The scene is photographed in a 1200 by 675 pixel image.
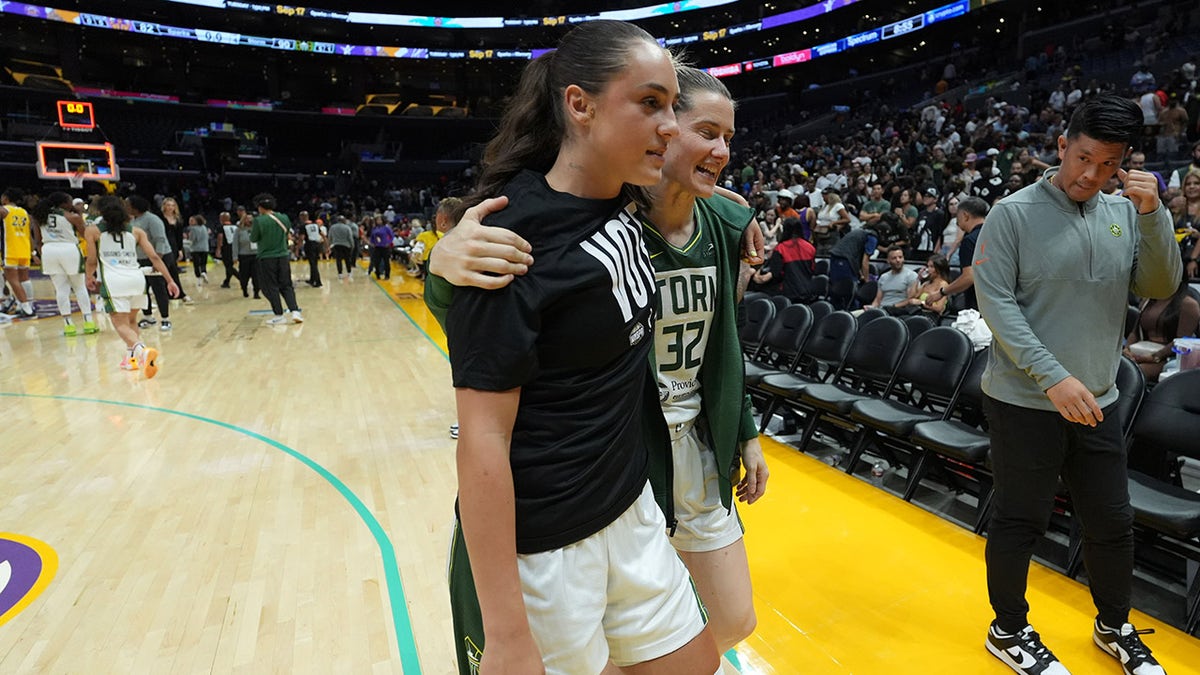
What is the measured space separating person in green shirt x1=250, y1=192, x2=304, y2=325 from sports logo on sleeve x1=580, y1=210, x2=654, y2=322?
7856 mm

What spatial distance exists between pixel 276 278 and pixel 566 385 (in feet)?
29.2

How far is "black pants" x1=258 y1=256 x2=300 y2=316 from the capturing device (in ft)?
28.4

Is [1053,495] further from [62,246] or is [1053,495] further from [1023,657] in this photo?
[62,246]

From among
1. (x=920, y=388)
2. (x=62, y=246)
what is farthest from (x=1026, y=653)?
(x=62, y=246)

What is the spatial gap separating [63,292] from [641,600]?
31.7ft

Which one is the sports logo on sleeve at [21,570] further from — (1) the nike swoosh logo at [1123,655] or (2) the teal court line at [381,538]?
(1) the nike swoosh logo at [1123,655]

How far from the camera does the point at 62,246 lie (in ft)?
25.5

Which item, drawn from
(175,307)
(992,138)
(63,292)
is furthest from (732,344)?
(992,138)

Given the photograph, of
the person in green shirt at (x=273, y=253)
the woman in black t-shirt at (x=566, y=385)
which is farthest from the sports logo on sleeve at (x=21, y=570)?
the person in green shirt at (x=273, y=253)

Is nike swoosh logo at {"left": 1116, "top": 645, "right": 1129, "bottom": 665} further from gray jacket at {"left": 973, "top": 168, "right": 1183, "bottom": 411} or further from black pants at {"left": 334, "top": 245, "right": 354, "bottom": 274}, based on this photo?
black pants at {"left": 334, "top": 245, "right": 354, "bottom": 274}

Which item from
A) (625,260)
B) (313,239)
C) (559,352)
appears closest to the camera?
(559,352)

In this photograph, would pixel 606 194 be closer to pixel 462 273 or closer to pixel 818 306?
pixel 462 273

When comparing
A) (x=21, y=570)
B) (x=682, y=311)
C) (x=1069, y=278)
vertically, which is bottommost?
(x=21, y=570)

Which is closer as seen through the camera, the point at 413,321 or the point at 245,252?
the point at 413,321
